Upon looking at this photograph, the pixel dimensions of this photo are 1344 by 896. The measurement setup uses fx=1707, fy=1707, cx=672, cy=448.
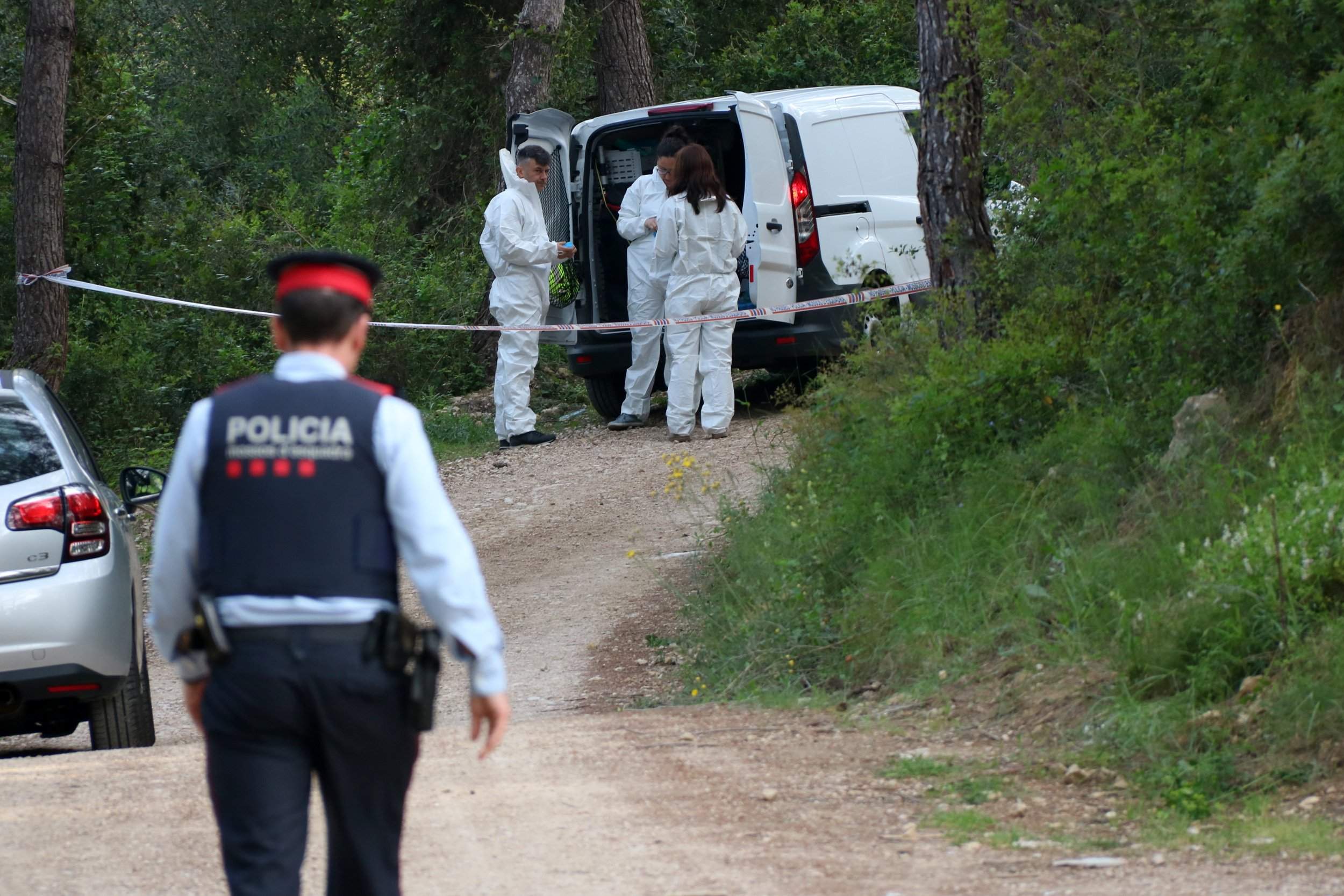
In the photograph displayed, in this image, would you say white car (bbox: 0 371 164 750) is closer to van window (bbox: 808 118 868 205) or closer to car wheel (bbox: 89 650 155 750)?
car wheel (bbox: 89 650 155 750)

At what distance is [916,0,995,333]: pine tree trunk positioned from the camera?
29.3 ft

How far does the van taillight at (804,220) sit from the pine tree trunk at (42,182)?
6565mm

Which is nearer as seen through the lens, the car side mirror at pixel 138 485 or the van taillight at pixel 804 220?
the car side mirror at pixel 138 485

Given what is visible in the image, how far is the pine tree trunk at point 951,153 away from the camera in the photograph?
8922 millimetres

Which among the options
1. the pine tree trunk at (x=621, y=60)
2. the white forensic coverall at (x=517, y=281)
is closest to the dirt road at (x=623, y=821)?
the white forensic coverall at (x=517, y=281)

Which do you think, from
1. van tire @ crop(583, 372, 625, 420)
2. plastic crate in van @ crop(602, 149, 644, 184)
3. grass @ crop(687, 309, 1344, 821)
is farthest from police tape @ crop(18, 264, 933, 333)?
grass @ crop(687, 309, 1344, 821)

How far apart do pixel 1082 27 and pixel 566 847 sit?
18.2ft

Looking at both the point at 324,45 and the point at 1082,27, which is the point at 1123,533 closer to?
the point at 1082,27

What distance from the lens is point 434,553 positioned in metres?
2.95

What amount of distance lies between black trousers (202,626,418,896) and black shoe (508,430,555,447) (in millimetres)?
10384

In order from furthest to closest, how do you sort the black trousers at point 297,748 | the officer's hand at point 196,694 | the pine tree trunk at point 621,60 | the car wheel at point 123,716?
the pine tree trunk at point 621,60 < the car wheel at point 123,716 < the officer's hand at point 196,694 < the black trousers at point 297,748

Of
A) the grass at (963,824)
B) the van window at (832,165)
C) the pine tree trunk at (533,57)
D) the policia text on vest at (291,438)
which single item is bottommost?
the grass at (963,824)

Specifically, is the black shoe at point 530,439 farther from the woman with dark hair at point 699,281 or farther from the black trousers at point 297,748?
the black trousers at point 297,748

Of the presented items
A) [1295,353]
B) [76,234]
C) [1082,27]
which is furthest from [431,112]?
[1295,353]
